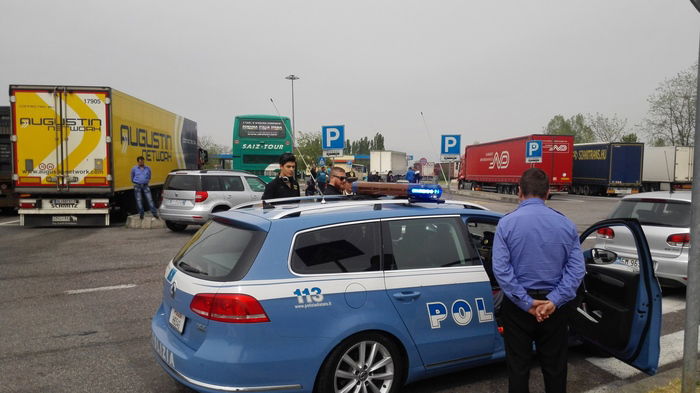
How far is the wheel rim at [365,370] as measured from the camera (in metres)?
3.32

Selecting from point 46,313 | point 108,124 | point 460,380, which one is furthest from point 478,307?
point 108,124

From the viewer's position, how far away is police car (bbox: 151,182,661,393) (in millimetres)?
3104

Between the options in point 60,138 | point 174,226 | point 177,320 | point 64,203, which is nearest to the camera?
point 177,320

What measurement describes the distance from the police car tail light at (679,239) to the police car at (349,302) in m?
3.10

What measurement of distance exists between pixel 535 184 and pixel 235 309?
6.65ft

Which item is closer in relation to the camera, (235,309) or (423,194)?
(235,309)

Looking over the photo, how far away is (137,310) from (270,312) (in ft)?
12.4

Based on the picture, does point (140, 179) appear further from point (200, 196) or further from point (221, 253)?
point (221, 253)

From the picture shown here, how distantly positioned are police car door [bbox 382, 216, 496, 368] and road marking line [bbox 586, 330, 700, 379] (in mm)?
1316

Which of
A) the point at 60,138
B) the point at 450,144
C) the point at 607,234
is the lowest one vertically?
the point at 607,234

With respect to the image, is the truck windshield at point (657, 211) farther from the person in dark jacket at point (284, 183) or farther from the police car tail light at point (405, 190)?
the person in dark jacket at point (284, 183)

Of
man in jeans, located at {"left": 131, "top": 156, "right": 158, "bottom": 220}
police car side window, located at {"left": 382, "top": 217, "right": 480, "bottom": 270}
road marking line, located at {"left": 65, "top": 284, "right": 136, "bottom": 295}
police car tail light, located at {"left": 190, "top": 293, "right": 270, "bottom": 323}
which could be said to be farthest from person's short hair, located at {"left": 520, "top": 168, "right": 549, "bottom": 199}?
man in jeans, located at {"left": 131, "top": 156, "right": 158, "bottom": 220}

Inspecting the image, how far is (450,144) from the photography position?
17.0 m

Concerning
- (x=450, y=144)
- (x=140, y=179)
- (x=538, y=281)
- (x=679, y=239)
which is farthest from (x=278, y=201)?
(x=450, y=144)
